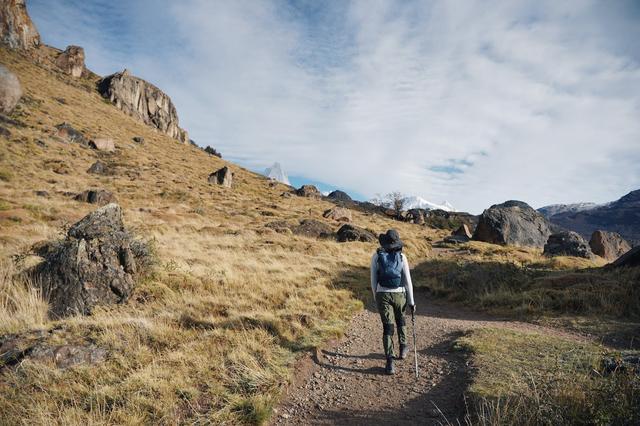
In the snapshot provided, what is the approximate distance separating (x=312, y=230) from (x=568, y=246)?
57.2ft

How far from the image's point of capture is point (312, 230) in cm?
2611

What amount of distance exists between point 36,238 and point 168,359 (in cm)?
1117

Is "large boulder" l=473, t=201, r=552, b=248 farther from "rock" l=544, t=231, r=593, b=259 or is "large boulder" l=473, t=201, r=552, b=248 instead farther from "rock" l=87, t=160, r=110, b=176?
"rock" l=87, t=160, r=110, b=176

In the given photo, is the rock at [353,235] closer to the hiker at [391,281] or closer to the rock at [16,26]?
the hiker at [391,281]

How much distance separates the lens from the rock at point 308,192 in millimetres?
60213

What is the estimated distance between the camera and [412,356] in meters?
6.60

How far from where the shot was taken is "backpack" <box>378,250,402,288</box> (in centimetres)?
610

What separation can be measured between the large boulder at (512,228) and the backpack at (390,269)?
22489mm

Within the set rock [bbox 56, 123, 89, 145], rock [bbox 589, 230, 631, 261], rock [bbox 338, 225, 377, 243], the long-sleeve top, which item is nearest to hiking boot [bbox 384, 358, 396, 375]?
the long-sleeve top

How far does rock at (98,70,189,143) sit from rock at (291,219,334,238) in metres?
77.7

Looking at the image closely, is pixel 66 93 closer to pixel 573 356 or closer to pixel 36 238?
pixel 36 238

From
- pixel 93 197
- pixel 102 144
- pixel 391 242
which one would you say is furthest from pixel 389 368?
pixel 102 144

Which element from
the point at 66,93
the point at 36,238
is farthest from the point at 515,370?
the point at 66,93

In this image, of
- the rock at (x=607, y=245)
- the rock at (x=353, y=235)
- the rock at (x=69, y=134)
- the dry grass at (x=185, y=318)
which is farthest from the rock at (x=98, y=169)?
the rock at (x=607, y=245)
